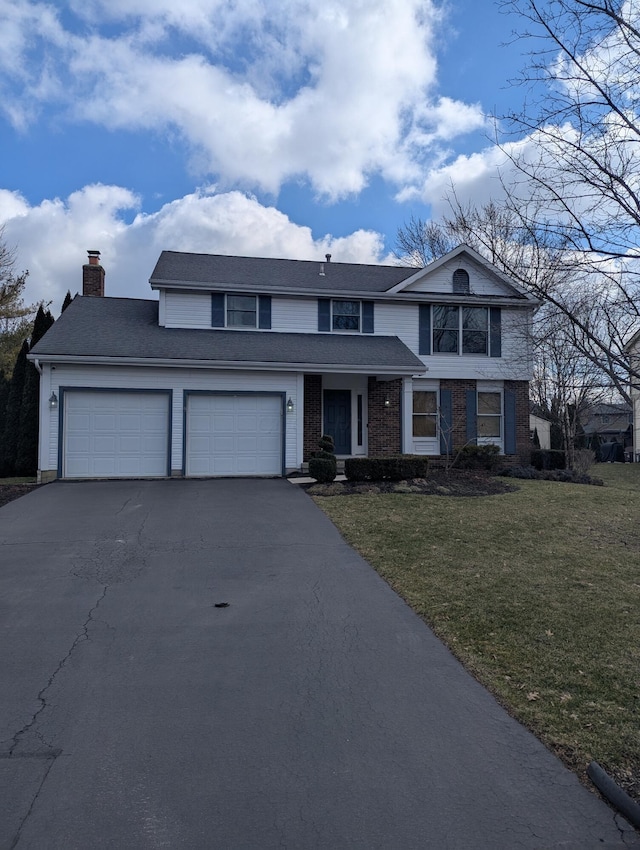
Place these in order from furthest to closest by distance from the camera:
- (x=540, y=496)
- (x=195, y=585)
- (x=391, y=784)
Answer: (x=540, y=496)
(x=195, y=585)
(x=391, y=784)

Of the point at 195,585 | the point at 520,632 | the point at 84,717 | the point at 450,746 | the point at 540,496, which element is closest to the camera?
A: the point at 450,746

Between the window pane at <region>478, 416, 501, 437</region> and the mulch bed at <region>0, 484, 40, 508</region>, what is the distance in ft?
41.7

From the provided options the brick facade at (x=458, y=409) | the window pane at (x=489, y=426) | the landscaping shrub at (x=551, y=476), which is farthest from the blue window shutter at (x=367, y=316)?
the landscaping shrub at (x=551, y=476)

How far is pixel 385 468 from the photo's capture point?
539 inches

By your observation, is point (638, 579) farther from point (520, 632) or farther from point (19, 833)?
point (19, 833)

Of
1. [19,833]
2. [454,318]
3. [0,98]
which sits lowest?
[19,833]

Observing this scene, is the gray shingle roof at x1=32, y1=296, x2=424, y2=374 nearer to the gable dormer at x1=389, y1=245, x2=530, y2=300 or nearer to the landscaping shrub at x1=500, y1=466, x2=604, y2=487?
the gable dormer at x1=389, y1=245, x2=530, y2=300

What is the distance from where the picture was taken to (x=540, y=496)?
41.6ft

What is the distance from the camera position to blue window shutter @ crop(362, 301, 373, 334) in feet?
59.3

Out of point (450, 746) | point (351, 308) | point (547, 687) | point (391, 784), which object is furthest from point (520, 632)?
point (351, 308)

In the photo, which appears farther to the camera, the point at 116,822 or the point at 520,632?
the point at 520,632

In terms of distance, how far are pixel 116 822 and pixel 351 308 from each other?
650 inches

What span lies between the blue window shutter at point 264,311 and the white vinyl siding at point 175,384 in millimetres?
2594

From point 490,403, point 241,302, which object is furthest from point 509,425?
point 241,302
